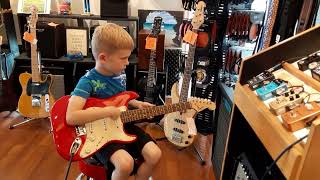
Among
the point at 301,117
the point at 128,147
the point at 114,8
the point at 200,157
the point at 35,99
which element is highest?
the point at 114,8

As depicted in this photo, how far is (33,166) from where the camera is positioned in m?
2.04

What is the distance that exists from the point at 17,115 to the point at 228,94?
204cm

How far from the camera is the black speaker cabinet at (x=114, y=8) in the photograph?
9.09ft

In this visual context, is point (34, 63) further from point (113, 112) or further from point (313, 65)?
point (313, 65)

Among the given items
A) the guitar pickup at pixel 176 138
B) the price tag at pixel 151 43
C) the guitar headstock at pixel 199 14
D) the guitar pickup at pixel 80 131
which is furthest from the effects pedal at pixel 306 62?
the price tag at pixel 151 43

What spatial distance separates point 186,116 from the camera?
2.15 metres

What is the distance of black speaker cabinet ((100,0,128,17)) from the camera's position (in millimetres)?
2771

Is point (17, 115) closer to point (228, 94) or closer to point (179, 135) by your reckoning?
point (179, 135)

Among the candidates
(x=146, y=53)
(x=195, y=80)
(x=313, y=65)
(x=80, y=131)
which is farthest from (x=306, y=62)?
(x=146, y=53)

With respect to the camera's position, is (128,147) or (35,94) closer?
(128,147)

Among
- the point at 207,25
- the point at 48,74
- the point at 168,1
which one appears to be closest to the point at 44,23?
the point at 48,74

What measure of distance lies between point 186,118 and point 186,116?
1 cm

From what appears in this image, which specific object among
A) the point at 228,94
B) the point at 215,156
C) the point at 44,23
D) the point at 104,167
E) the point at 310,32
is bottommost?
the point at 215,156

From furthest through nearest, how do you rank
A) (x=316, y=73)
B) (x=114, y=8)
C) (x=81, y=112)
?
(x=114, y=8) < (x=81, y=112) < (x=316, y=73)
